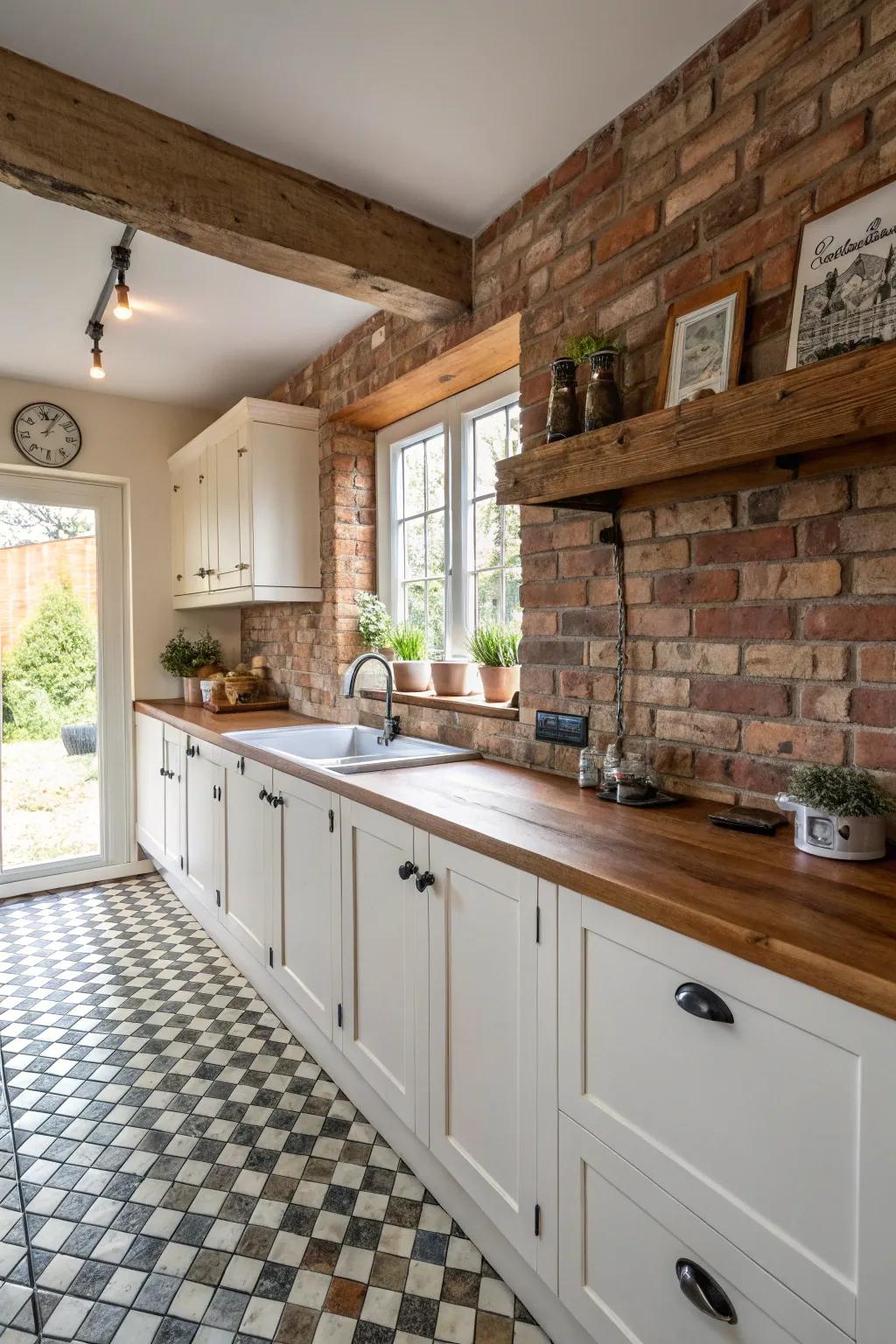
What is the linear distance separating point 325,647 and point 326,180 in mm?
1822

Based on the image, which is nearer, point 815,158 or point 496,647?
point 815,158

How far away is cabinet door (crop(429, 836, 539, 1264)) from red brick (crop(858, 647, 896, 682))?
0.68 m

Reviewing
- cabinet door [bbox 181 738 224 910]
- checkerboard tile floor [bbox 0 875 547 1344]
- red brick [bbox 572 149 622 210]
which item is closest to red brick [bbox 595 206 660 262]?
red brick [bbox 572 149 622 210]

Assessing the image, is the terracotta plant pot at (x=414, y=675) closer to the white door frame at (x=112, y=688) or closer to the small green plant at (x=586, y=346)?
the small green plant at (x=586, y=346)

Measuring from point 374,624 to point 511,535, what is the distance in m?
0.84

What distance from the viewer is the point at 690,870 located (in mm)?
1135

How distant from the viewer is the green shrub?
3734 mm

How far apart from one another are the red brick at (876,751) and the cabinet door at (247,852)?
1.68m

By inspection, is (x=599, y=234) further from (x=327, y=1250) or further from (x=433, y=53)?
(x=327, y=1250)

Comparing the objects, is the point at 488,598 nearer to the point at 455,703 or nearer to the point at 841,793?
the point at 455,703

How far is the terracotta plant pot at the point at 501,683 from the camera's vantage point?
2.38 metres

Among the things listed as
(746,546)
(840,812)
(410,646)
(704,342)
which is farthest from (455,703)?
(840,812)

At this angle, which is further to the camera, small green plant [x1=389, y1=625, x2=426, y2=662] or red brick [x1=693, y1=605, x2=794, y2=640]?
small green plant [x1=389, y1=625, x2=426, y2=662]

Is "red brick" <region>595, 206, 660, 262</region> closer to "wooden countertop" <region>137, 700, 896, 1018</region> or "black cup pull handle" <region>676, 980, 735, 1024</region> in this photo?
"wooden countertop" <region>137, 700, 896, 1018</region>
